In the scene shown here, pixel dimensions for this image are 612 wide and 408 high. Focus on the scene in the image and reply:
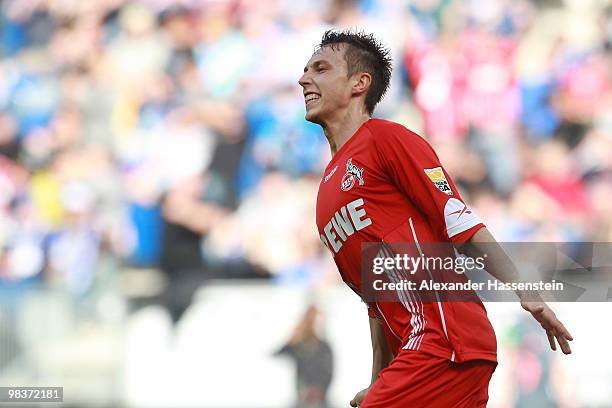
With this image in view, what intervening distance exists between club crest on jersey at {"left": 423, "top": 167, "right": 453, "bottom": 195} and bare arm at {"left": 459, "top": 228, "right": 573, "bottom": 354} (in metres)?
0.23

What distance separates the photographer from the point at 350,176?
4.70m

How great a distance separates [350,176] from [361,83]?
654 millimetres

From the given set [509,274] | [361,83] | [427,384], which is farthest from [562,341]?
[361,83]

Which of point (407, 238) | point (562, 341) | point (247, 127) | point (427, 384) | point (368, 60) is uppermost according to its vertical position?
point (247, 127)

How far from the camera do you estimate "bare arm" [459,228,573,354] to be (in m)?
4.05

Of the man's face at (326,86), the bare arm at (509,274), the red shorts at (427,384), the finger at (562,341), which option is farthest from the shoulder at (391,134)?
the finger at (562,341)

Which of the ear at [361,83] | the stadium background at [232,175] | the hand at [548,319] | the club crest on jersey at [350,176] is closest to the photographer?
the hand at [548,319]

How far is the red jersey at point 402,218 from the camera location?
4387 millimetres

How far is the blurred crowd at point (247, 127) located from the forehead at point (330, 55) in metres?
5.51

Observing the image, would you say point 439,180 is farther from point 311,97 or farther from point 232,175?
point 232,175

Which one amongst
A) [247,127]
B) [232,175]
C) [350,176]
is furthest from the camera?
[247,127]

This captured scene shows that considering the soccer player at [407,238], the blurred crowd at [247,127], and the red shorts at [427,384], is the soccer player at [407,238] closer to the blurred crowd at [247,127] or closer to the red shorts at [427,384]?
the red shorts at [427,384]

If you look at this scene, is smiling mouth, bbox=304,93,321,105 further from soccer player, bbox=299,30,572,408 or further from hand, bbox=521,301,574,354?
hand, bbox=521,301,574,354

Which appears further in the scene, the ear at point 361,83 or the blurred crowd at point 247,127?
the blurred crowd at point 247,127
